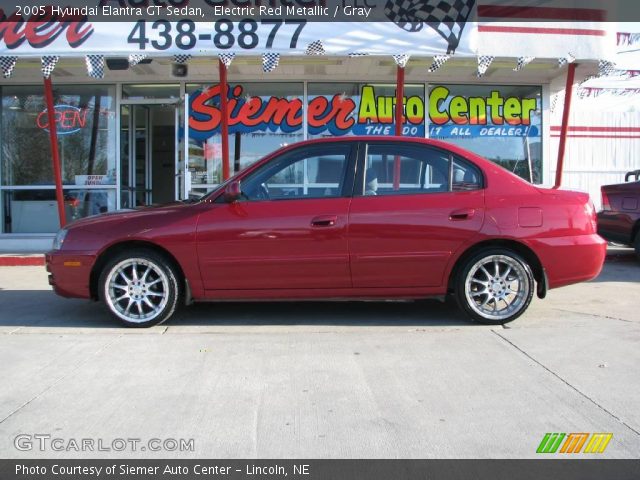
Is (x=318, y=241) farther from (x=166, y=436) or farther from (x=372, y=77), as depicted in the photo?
(x=372, y=77)

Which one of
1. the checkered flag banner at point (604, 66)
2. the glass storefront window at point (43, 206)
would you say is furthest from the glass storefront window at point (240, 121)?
the checkered flag banner at point (604, 66)

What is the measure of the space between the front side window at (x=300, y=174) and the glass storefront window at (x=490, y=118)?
6077 mm

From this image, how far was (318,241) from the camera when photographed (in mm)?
5223

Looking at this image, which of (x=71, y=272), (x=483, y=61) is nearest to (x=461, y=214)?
(x=71, y=272)

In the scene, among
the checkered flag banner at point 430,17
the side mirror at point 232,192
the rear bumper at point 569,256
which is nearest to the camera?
the side mirror at point 232,192

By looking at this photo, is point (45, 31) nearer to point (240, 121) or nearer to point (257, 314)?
point (240, 121)

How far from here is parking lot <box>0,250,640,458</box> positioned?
325 centimetres

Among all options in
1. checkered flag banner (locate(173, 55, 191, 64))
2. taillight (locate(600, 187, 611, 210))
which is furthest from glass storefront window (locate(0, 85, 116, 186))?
taillight (locate(600, 187, 611, 210))

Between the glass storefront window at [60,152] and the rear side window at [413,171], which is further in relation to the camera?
the glass storefront window at [60,152]

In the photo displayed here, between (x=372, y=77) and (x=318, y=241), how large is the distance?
643 centimetres

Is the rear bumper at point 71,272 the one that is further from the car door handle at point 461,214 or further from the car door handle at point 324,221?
the car door handle at point 461,214

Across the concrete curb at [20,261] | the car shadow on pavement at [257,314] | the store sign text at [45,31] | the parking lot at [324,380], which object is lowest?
the parking lot at [324,380]

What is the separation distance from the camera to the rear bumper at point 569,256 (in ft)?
17.4

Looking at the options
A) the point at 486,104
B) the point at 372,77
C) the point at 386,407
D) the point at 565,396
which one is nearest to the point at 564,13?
the point at 486,104
